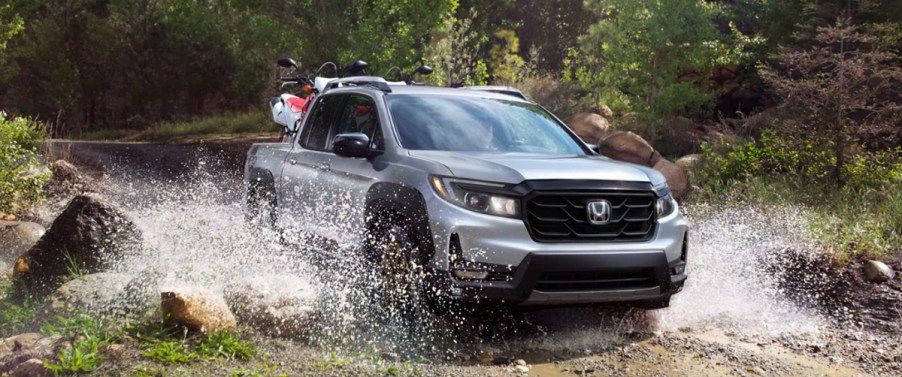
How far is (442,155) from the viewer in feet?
21.5

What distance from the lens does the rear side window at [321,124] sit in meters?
7.87

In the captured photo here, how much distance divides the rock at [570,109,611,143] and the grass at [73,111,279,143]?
471 inches

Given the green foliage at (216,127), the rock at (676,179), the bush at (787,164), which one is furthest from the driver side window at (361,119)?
the green foliage at (216,127)

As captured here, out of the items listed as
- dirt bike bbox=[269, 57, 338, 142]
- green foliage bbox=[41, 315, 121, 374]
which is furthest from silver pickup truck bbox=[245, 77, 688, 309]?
dirt bike bbox=[269, 57, 338, 142]

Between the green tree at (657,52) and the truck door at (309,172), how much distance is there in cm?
1078

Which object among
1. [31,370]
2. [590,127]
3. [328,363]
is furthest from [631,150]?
[31,370]

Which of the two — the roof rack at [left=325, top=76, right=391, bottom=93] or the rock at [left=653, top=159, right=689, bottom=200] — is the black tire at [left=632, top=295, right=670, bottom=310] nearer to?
the roof rack at [left=325, top=76, right=391, bottom=93]

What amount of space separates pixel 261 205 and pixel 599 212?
3.61 meters

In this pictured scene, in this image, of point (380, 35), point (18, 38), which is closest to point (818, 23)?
point (380, 35)

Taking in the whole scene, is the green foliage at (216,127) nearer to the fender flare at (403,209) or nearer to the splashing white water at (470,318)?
the splashing white water at (470,318)

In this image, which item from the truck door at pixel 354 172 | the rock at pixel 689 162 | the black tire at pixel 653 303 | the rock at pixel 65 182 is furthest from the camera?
the rock at pixel 689 162

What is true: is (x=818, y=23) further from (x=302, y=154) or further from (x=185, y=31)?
(x=185, y=31)

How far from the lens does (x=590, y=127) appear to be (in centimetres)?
1862

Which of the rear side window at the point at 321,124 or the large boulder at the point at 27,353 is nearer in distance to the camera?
the large boulder at the point at 27,353
